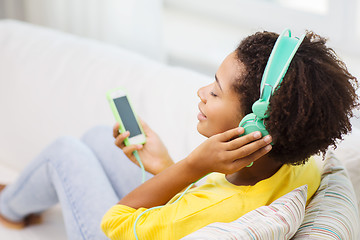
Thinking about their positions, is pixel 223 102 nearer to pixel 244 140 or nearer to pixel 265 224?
pixel 244 140

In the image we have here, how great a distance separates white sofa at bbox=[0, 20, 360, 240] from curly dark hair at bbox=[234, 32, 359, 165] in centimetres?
52

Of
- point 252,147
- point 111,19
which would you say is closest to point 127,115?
point 252,147

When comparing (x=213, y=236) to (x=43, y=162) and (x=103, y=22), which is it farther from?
Result: (x=103, y=22)

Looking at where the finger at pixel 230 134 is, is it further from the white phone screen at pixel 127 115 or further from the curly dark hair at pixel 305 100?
the white phone screen at pixel 127 115

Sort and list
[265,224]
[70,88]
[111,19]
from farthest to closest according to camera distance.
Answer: [111,19] < [70,88] < [265,224]

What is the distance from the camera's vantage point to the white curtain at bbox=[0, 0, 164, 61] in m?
2.04

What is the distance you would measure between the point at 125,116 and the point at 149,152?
101mm

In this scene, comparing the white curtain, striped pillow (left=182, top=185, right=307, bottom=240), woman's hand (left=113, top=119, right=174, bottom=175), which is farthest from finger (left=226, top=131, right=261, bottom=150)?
the white curtain

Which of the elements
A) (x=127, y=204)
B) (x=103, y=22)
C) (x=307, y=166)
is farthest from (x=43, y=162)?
(x=103, y=22)

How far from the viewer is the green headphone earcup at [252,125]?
89 cm

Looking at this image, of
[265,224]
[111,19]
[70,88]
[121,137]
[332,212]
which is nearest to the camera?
[265,224]

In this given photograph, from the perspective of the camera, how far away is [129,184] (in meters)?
1.38

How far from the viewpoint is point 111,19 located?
83.6 inches

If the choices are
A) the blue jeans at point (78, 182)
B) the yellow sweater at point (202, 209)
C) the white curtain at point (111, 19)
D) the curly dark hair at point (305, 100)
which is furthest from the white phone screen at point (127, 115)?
the white curtain at point (111, 19)
